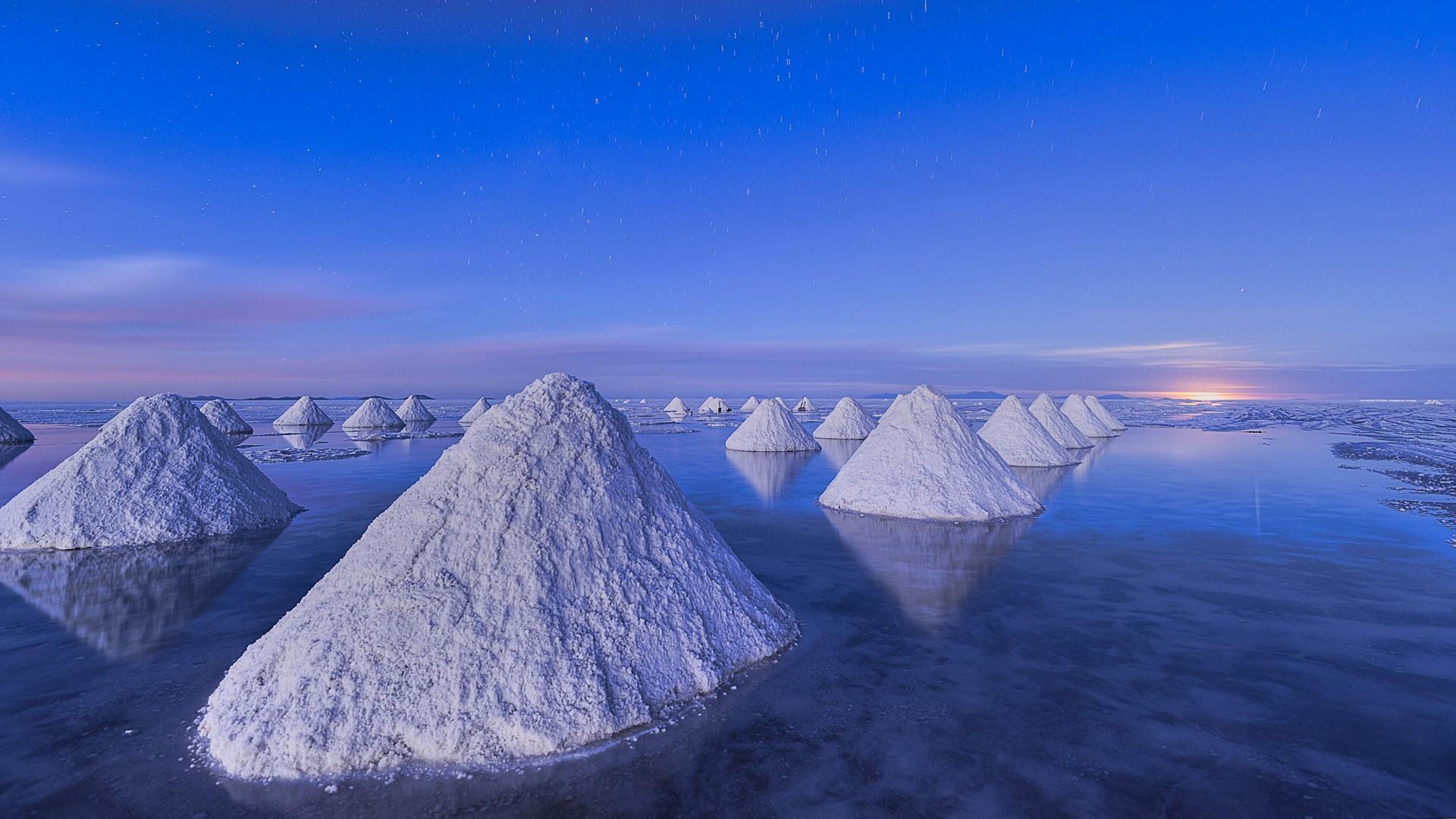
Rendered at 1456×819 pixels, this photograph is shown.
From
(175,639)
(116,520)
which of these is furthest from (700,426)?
(175,639)

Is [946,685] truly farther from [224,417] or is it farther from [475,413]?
[475,413]

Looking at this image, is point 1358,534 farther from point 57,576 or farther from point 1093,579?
point 57,576

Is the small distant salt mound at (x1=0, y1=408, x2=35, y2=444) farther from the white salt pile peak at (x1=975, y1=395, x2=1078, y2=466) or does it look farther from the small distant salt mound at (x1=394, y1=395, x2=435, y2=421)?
the white salt pile peak at (x1=975, y1=395, x2=1078, y2=466)

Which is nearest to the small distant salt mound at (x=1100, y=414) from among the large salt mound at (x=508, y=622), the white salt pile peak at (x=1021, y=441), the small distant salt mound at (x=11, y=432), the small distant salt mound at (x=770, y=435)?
the white salt pile peak at (x=1021, y=441)

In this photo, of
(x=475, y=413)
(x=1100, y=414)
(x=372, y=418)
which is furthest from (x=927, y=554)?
(x=475, y=413)

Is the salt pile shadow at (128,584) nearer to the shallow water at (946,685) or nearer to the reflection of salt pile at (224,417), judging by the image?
the shallow water at (946,685)

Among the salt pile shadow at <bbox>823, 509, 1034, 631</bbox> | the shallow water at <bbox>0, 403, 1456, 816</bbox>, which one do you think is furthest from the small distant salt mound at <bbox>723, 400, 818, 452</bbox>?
the shallow water at <bbox>0, 403, 1456, 816</bbox>
